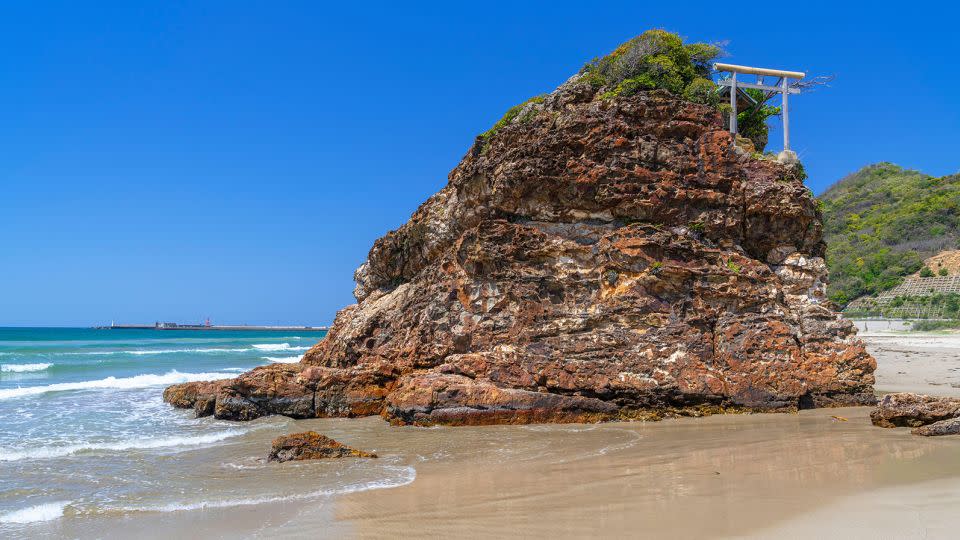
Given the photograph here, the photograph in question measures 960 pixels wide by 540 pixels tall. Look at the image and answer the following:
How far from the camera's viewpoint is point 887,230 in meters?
56.0

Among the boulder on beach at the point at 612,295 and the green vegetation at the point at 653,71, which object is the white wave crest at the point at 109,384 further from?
the green vegetation at the point at 653,71

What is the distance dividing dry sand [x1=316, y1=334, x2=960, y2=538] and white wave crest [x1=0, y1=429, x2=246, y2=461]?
400 centimetres

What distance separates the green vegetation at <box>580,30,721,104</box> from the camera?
13727 millimetres

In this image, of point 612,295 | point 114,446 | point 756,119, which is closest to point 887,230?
point 756,119

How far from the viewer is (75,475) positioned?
8.50 meters

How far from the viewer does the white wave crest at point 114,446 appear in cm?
991

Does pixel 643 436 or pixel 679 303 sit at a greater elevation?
pixel 679 303

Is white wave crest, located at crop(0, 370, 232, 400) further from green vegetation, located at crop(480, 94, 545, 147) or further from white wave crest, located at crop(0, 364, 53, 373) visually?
green vegetation, located at crop(480, 94, 545, 147)

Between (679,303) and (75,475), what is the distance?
10.5 metres

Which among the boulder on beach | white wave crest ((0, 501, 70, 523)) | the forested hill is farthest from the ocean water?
the forested hill

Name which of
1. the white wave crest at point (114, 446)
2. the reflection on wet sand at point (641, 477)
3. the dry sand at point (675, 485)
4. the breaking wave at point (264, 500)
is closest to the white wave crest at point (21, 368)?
the white wave crest at point (114, 446)

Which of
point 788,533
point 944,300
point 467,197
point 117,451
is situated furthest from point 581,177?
point 944,300

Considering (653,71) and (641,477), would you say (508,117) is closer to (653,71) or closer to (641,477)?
(653,71)

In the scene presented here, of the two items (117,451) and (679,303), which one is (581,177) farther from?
(117,451)
